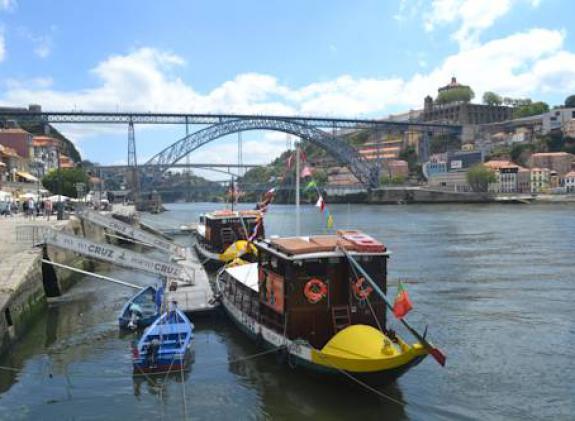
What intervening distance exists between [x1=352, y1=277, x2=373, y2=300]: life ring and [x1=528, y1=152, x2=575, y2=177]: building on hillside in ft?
320

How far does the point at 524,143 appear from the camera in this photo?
364 feet

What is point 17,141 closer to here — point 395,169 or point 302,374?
point 302,374

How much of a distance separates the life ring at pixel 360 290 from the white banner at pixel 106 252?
7.58 meters

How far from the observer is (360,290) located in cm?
1037

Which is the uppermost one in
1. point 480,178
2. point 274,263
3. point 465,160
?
point 465,160

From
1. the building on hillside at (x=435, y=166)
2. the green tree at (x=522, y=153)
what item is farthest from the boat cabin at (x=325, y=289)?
the green tree at (x=522, y=153)

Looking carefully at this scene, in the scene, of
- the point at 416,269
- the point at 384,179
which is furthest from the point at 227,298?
the point at 384,179

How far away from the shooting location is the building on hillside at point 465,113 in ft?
438

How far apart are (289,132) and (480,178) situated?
1225 inches

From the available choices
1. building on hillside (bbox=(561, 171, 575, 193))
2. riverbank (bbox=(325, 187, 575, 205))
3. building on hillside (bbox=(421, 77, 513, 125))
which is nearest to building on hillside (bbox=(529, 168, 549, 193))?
building on hillside (bbox=(561, 171, 575, 193))

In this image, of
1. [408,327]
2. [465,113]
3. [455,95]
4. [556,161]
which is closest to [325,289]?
[408,327]

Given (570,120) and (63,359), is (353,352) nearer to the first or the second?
(63,359)

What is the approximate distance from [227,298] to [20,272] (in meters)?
5.07

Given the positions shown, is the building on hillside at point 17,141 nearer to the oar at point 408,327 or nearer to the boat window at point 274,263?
the boat window at point 274,263
